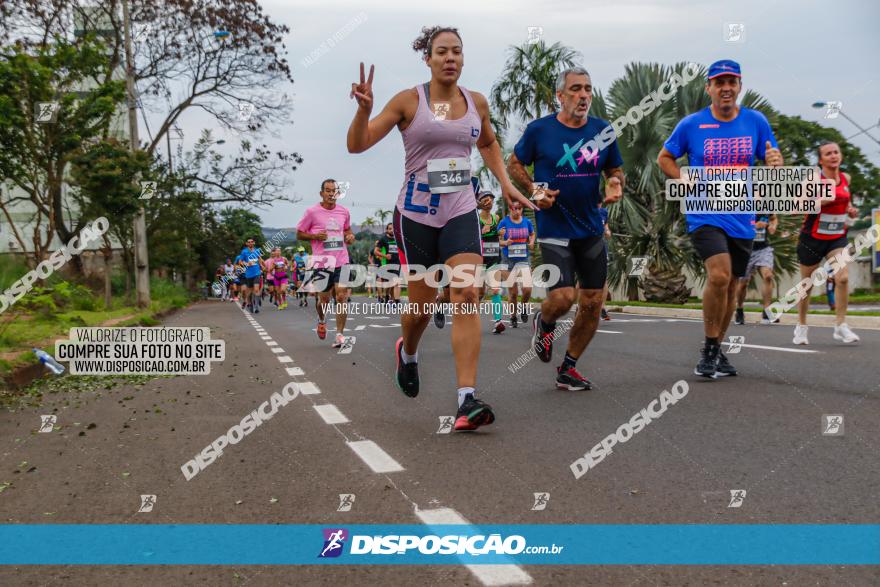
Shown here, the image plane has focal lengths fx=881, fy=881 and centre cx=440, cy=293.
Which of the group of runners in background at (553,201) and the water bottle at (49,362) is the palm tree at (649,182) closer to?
the group of runners in background at (553,201)

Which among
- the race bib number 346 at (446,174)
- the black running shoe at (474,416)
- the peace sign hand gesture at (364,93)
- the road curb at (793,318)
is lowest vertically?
the road curb at (793,318)

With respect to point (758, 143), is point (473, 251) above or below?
below

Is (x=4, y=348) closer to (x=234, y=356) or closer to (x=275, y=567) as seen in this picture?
(x=234, y=356)

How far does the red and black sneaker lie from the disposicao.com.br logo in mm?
3729

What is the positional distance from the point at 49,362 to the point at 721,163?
6752mm

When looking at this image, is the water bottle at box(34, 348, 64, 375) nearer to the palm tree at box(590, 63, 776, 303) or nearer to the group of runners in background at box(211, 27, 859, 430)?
the group of runners in background at box(211, 27, 859, 430)

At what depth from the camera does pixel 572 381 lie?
670cm

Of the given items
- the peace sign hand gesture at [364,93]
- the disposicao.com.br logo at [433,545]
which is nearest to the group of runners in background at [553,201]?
the peace sign hand gesture at [364,93]

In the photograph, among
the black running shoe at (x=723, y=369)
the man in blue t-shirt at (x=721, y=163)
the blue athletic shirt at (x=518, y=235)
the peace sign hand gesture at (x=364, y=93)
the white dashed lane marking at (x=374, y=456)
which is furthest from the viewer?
the blue athletic shirt at (x=518, y=235)

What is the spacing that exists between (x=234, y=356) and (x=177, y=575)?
8.51 metres

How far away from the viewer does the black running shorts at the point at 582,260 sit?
666 centimetres

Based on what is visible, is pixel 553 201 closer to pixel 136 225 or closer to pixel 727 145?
pixel 727 145

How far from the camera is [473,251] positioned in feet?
17.6

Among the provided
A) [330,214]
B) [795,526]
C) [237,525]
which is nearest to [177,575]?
[237,525]
